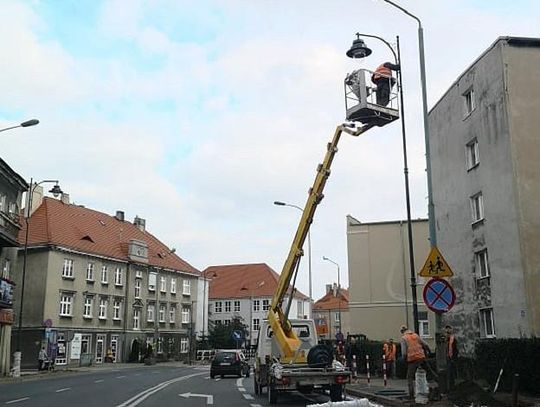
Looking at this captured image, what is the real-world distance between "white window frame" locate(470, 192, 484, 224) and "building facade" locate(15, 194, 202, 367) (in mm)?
31474

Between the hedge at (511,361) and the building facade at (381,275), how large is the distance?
2739cm

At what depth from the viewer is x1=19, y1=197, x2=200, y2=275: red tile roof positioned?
53.2m

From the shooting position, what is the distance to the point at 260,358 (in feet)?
67.4

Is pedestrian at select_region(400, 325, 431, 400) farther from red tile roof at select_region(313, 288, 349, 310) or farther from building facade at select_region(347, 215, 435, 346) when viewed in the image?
red tile roof at select_region(313, 288, 349, 310)

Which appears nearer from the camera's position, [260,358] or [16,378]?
[260,358]

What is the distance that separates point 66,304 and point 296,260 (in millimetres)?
37617

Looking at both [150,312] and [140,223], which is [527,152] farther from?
[140,223]

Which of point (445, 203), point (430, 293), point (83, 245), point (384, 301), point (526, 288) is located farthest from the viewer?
point (83, 245)

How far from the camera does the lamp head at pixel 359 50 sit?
1761cm

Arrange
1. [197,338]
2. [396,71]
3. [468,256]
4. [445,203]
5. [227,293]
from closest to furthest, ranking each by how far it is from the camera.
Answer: [396,71], [468,256], [445,203], [197,338], [227,293]

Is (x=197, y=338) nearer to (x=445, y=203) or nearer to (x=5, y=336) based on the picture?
(x=5, y=336)

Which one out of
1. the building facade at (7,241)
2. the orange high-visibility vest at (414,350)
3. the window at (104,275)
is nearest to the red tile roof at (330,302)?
the window at (104,275)

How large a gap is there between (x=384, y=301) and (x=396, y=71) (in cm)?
3001

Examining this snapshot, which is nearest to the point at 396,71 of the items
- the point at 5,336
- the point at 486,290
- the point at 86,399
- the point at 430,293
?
the point at 430,293
